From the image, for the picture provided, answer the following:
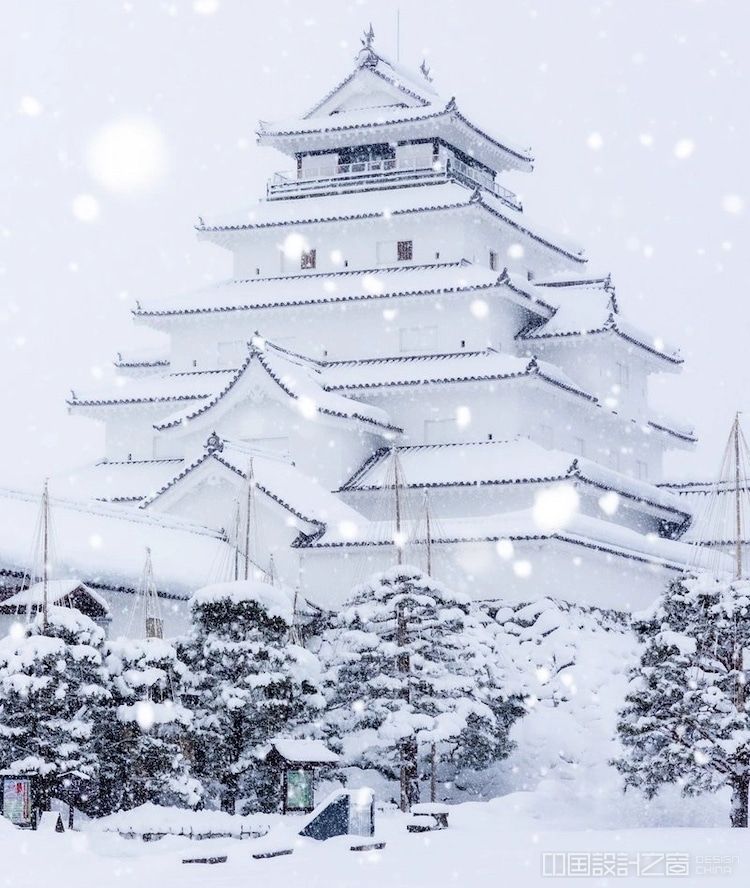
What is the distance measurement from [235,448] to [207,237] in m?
11.6

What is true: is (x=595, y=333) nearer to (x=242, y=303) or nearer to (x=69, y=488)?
(x=242, y=303)

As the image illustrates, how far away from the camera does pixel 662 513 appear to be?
55.8m

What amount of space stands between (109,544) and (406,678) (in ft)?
30.1

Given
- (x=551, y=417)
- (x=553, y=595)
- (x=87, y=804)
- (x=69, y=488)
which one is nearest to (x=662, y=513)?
(x=551, y=417)

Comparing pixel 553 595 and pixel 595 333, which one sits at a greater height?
Answer: pixel 595 333

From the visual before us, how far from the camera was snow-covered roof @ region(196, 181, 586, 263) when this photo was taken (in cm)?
5459

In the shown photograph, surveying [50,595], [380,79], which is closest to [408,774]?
[50,595]

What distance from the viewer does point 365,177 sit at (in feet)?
187

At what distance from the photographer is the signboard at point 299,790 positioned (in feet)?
108

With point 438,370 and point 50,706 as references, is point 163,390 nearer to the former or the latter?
point 438,370

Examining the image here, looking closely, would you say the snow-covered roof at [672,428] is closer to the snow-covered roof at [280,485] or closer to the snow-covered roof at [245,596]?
the snow-covered roof at [280,485]

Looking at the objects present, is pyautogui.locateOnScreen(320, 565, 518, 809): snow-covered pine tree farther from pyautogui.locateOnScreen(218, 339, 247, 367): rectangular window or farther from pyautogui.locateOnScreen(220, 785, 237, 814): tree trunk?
pyautogui.locateOnScreen(218, 339, 247, 367): rectangular window

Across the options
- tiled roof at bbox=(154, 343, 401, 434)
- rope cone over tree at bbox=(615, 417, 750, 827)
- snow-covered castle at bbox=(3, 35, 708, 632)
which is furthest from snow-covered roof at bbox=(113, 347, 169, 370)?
rope cone over tree at bbox=(615, 417, 750, 827)

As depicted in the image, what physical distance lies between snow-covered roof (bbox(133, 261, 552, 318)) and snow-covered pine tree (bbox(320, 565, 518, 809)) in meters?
17.9
